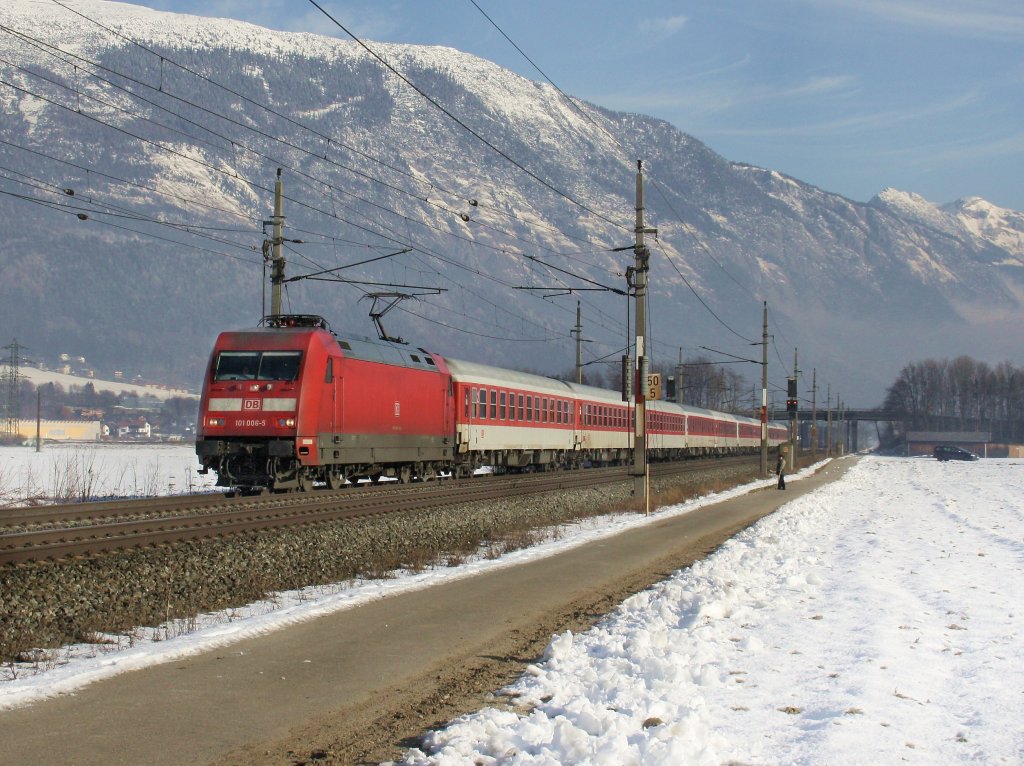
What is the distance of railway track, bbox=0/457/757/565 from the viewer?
1388cm

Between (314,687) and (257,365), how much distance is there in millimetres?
15237

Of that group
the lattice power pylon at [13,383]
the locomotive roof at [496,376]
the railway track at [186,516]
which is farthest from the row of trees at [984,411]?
the railway track at [186,516]

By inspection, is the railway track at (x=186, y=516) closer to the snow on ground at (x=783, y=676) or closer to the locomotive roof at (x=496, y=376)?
the locomotive roof at (x=496, y=376)

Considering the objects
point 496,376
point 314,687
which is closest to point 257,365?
point 496,376

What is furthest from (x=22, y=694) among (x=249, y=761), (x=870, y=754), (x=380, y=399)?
(x=380, y=399)

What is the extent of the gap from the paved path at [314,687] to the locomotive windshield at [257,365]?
33.4 ft

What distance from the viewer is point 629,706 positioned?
7258mm

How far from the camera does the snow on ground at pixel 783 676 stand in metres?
6.41

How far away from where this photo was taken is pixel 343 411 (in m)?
23.5

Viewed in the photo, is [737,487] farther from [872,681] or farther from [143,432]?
[143,432]

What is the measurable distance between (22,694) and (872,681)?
6.12m

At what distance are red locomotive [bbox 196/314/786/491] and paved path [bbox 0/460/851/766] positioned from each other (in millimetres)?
10010

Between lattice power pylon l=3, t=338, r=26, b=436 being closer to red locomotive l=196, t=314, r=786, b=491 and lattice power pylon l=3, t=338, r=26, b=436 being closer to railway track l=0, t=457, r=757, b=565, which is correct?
red locomotive l=196, t=314, r=786, b=491

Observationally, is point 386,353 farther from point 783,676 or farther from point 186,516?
point 783,676
